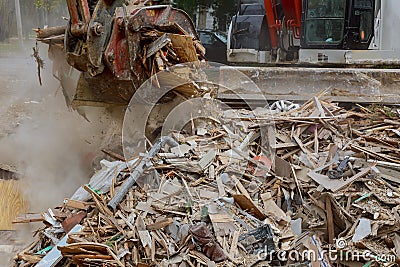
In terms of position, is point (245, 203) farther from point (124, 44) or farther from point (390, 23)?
point (390, 23)

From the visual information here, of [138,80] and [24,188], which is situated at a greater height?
[138,80]

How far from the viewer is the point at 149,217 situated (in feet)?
11.9

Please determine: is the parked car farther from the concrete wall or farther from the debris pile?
the debris pile

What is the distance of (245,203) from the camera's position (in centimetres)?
374

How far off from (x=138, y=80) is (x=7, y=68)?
9564 mm

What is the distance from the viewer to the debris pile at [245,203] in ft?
10.9

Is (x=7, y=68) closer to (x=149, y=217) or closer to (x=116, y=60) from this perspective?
(x=116, y=60)

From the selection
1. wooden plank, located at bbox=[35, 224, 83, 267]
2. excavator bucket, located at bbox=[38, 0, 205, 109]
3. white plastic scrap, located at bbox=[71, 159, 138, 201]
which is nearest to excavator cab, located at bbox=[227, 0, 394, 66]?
excavator bucket, located at bbox=[38, 0, 205, 109]

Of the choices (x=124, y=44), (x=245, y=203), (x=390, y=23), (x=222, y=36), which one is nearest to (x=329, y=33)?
(x=390, y=23)

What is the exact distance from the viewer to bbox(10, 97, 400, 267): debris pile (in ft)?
10.9

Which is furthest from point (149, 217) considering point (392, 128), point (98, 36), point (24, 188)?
point (392, 128)

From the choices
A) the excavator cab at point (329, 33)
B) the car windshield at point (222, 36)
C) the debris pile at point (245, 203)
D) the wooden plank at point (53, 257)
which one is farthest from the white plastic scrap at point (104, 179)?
the car windshield at point (222, 36)

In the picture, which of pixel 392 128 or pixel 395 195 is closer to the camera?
pixel 395 195

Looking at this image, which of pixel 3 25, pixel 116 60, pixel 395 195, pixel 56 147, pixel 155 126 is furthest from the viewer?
pixel 3 25
